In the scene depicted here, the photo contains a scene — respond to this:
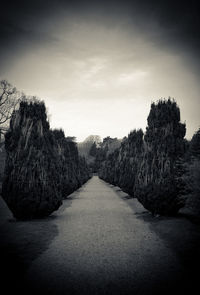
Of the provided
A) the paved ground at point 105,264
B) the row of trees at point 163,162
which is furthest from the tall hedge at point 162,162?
the paved ground at point 105,264

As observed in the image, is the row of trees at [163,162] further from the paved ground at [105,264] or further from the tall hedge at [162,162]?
the paved ground at [105,264]

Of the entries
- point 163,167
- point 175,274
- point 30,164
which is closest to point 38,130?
point 30,164

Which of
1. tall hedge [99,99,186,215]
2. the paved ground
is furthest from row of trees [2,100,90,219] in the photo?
tall hedge [99,99,186,215]

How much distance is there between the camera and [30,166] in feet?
24.3

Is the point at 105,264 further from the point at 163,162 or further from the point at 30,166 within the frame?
the point at 163,162

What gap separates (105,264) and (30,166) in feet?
15.9

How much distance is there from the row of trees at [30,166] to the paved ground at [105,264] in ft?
5.44

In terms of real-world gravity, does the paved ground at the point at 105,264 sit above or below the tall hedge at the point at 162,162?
below

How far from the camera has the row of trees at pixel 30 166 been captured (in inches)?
283

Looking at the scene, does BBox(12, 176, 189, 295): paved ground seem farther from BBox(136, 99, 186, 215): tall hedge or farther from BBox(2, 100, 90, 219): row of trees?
BBox(136, 99, 186, 215): tall hedge

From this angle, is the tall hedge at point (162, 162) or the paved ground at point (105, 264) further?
the tall hedge at point (162, 162)

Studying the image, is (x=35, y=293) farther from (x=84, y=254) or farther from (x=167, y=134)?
(x=167, y=134)

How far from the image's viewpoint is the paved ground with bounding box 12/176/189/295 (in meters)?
3.14

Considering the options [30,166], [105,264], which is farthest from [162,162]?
[30,166]
